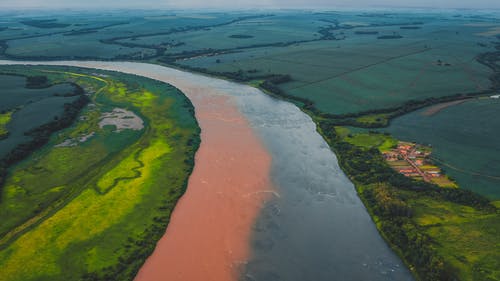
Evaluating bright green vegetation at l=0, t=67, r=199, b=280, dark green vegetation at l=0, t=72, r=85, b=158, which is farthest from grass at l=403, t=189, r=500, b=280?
dark green vegetation at l=0, t=72, r=85, b=158

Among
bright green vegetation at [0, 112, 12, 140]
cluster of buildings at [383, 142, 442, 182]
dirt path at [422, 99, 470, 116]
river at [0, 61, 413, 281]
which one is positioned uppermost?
bright green vegetation at [0, 112, 12, 140]

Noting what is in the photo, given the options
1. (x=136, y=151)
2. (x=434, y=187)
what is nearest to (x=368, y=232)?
(x=434, y=187)

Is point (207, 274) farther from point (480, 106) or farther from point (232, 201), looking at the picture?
point (480, 106)

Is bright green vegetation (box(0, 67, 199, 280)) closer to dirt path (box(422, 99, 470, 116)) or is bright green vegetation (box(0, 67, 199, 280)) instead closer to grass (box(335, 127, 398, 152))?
grass (box(335, 127, 398, 152))

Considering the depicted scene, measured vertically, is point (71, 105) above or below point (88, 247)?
above

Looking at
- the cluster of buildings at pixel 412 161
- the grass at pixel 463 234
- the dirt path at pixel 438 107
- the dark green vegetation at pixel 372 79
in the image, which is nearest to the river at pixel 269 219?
the dark green vegetation at pixel 372 79

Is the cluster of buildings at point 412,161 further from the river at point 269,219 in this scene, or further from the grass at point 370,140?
the river at point 269,219

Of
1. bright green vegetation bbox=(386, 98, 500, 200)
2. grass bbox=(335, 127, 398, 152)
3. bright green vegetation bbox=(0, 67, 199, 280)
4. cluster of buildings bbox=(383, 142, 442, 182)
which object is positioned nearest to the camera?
bright green vegetation bbox=(0, 67, 199, 280)

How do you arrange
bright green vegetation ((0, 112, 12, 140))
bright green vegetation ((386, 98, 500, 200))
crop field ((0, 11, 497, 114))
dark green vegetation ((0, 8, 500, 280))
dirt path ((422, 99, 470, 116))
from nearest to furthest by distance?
dark green vegetation ((0, 8, 500, 280)) → bright green vegetation ((386, 98, 500, 200)) → bright green vegetation ((0, 112, 12, 140)) → dirt path ((422, 99, 470, 116)) → crop field ((0, 11, 497, 114))
